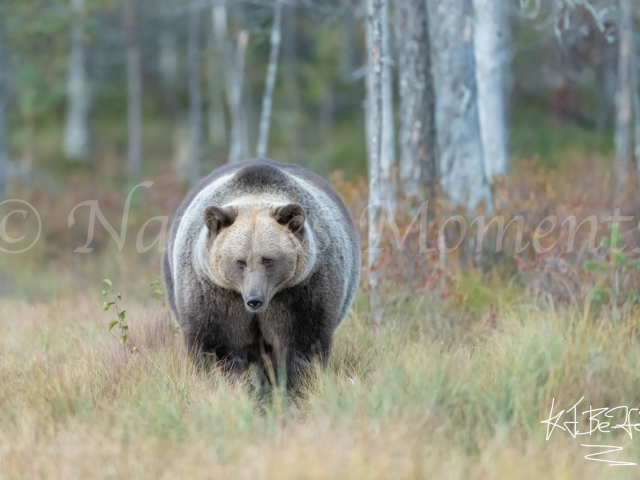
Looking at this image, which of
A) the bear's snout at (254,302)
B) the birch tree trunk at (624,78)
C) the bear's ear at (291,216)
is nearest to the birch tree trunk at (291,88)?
the birch tree trunk at (624,78)

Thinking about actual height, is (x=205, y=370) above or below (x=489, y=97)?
below

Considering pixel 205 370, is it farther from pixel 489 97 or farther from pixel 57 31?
pixel 57 31

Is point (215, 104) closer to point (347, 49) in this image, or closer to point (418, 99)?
point (347, 49)

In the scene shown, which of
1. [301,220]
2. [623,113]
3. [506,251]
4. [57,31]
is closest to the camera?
[301,220]

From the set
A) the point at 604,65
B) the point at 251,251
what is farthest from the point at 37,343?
the point at 604,65

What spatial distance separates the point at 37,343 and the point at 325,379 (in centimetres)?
311

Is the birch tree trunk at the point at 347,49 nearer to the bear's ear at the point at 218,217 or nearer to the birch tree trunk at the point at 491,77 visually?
the birch tree trunk at the point at 491,77

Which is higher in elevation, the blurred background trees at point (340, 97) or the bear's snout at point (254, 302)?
the blurred background trees at point (340, 97)

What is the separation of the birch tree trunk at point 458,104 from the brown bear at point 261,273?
387cm

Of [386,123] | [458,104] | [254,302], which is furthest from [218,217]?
[458,104]

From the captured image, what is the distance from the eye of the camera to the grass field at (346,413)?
3795 mm

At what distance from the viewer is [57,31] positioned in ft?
53.1

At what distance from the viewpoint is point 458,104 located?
9578 mm

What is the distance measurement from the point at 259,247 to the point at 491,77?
766 centimetres
